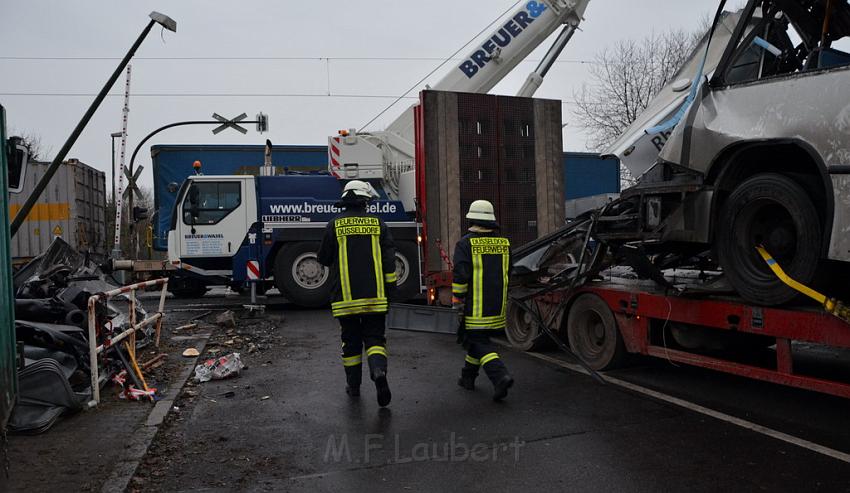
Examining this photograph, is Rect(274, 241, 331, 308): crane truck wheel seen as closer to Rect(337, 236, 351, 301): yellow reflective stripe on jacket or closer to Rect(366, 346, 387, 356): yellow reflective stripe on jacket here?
Rect(337, 236, 351, 301): yellow reflective stripe on jacket

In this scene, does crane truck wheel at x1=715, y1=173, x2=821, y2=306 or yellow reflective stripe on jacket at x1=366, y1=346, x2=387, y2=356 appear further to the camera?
yellow reflective stripe on jacket at x1=366, y1=346, x2=387, y2=356

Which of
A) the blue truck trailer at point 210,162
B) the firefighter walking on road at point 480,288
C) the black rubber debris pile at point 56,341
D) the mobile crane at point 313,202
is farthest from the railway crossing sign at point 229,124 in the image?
the firefighter walking on road at point 480,288

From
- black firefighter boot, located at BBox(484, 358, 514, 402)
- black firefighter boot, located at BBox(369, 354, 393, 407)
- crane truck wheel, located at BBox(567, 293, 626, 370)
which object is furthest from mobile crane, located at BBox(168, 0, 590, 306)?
black firefighter boot, located at BBox(369, 354, 393, 407)

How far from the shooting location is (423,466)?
386cm

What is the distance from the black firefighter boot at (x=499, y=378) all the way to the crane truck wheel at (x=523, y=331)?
2.01 m

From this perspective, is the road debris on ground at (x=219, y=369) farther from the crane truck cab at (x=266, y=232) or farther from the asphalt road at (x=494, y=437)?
the crane truck cab at (x=266, y=232)

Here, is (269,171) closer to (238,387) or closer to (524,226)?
(524,226)

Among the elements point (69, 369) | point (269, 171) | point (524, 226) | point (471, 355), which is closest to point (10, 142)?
point (69, 369)

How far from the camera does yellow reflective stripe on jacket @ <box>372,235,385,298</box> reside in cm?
531

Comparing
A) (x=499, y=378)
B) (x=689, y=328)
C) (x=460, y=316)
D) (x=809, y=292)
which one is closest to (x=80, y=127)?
(x=460, y=316)

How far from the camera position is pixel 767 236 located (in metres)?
4.80

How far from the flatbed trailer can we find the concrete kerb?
376cm

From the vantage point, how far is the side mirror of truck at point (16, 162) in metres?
3.81

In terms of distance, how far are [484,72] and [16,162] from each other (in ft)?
30.6
